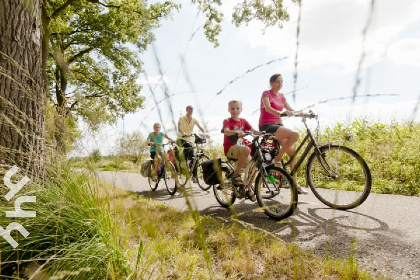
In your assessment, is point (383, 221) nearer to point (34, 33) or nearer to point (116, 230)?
point (116, 230)

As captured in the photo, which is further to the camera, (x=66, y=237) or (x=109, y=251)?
(x=66, y=237)

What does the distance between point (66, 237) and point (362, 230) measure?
2.83 meters

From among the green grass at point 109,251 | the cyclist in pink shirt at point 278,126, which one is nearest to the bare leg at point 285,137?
the cyclist in pink shirt at point 278,126

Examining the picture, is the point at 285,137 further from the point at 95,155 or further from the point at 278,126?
the point at 95,155

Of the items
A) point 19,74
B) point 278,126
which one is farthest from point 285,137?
point 19,74

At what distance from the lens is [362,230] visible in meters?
3.03

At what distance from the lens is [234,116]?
462cm

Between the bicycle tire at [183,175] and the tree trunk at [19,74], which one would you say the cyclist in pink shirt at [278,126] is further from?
the bicycle tire at [183,175]

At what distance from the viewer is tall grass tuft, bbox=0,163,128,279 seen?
5.43ft

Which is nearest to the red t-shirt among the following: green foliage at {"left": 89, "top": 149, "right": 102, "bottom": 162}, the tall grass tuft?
green foliage at {"left": 89, "top": 149, "right": 102, "bottom": 162}

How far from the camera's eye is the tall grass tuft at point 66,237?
166 centimetres

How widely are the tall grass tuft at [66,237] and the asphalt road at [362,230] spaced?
248 mm

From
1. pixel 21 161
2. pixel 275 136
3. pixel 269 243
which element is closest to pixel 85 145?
pixel 21 161

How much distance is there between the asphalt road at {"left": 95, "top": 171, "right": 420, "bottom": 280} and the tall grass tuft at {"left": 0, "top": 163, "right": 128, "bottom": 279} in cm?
25
